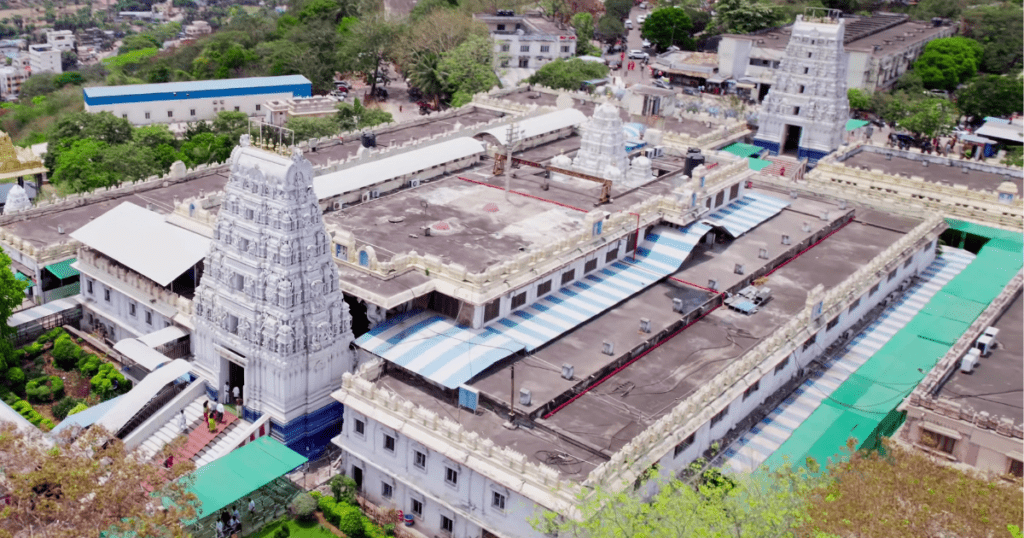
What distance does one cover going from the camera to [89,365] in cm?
5959

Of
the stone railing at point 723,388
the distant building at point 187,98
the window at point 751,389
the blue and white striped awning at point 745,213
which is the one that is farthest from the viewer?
the distant building at point 187,98

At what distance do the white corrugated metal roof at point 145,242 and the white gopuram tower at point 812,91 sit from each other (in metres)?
62.2

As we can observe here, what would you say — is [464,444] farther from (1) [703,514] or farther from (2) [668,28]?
(2) [668,28]

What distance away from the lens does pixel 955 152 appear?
118 meters

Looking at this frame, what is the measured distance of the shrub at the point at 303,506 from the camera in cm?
4866

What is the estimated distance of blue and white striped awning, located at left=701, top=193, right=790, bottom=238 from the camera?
72.5m

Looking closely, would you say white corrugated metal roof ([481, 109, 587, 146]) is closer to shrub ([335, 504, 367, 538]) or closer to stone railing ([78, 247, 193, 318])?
stone railing ([78, 247, 193, 318])

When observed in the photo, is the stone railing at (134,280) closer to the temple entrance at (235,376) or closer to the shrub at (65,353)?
the shrub at (65,353)

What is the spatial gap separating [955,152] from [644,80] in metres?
49.3

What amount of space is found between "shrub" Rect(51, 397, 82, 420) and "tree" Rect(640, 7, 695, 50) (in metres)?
132

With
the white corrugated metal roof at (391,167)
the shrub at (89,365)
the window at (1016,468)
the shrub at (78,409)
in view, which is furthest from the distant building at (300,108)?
the window at (1016,468)

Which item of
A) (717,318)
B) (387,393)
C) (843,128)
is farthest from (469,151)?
(843,128)

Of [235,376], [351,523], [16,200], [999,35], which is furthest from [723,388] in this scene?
[999,35]

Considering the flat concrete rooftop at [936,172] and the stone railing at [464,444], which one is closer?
the stone railing at [464,444]
